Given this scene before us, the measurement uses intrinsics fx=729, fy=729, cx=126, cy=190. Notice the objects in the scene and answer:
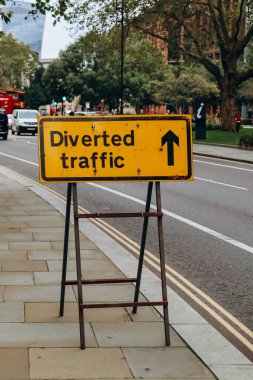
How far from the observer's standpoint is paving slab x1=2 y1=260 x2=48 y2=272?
24.9 ft

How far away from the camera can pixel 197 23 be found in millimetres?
48875

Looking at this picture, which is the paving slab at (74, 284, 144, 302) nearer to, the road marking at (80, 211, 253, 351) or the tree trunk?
the road marking at (80, 211, 253, 351)

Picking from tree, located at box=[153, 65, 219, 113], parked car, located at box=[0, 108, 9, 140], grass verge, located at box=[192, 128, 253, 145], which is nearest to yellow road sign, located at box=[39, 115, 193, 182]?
grass verge, located at box=[192, 128, 253, 145]

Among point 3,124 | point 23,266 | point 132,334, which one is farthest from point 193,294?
point 3,124

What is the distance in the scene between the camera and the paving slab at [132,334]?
514 centimetres

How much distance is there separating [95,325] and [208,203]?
31.2 feet

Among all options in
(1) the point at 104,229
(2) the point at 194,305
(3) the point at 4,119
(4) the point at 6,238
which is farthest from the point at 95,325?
(3) the point at 4,119

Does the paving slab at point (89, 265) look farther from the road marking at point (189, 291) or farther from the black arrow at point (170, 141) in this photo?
the black arrow at point (170, 141)

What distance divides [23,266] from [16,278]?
59cm

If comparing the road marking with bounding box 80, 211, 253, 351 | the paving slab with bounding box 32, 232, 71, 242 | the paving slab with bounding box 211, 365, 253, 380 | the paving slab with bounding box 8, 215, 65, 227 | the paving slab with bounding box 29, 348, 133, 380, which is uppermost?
the paving slab with bounding box 29, 348, 133, 380

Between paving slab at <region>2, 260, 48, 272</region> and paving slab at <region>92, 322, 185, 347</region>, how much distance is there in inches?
83.5

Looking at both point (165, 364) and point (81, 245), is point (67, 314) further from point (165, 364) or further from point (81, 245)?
point (81, 245)

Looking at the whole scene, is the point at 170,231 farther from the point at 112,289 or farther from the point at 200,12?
the point at 200,12

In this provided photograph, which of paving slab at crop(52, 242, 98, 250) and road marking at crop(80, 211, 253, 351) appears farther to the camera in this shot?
paving slab at crop(52, 242, 98, 250)
